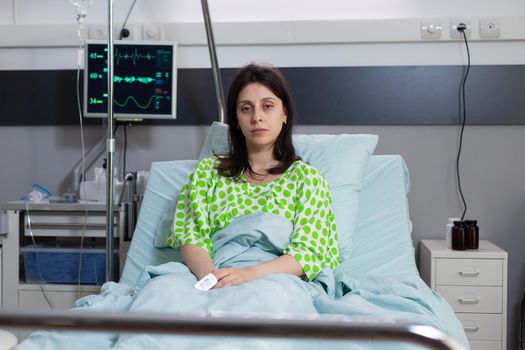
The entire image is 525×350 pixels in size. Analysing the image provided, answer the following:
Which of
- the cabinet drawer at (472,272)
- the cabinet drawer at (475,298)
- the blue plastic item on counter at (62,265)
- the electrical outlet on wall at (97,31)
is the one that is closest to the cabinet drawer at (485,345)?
the cabinet drawer at (475,298)

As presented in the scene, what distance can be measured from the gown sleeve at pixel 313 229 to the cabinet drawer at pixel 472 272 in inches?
31.5

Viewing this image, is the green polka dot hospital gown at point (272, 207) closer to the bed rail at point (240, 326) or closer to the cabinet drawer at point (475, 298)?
the cabinet drawer at point (475, 298)

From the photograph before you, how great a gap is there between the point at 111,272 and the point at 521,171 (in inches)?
73.7

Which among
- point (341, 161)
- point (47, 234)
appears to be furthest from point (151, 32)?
point (341, 161)

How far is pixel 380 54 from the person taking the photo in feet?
10.9

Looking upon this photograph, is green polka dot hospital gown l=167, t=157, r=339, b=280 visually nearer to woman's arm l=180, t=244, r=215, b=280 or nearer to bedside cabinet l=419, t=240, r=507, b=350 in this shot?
woman's arm l=180, t=244, r=215, b=280

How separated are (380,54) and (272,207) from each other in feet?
4.60

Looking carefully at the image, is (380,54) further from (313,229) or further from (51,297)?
(51,297)

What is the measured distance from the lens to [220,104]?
10.4 feet

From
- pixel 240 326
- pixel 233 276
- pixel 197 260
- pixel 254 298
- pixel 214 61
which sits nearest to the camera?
pixel 240 326

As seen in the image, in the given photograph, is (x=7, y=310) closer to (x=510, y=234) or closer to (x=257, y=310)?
(x=257, y=310)

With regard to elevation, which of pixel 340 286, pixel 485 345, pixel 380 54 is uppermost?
pixel 380 54

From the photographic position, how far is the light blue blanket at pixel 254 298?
1495mm

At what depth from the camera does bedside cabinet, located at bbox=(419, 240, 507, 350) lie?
2.81m
